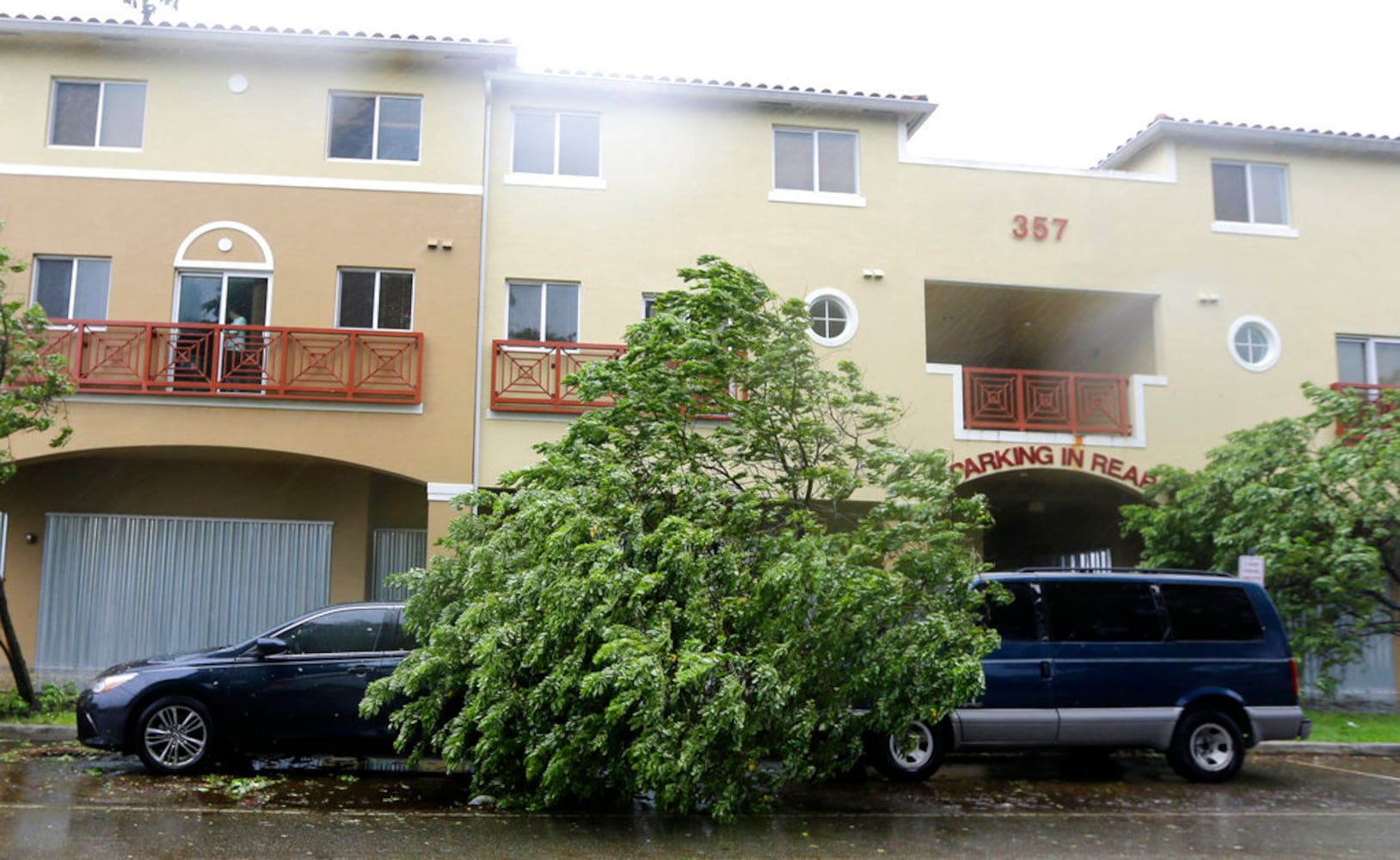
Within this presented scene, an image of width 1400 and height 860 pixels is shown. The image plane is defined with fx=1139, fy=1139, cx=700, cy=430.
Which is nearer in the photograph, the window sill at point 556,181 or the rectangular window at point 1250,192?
the window sill at point 556,181

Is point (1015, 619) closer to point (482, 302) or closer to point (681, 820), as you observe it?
point (681, 820)

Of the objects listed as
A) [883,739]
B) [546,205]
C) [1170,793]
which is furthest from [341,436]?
[1170,793]

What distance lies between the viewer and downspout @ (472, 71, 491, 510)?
1549 cm

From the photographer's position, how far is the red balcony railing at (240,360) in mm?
14797

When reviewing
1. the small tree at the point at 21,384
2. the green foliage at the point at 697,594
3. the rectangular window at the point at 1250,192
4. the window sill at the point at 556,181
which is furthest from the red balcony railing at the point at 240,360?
the rectangular window at the point at 1250,192

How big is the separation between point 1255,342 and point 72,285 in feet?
56.8

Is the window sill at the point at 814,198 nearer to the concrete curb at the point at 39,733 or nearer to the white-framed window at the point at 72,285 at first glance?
the white-framed window at the point at 72,285

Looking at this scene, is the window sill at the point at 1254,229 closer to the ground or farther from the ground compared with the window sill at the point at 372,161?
closer to the ground

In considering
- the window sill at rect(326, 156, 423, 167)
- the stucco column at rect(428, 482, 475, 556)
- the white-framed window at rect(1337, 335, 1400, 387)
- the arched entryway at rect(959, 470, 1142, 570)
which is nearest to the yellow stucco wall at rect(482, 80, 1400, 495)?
the white-framed window at rect(1337, 335, 1400, 387)

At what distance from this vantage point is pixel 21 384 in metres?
12.9

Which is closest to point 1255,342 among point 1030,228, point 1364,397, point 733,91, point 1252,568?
point 1364,397

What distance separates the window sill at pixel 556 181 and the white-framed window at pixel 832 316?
354 centimetres

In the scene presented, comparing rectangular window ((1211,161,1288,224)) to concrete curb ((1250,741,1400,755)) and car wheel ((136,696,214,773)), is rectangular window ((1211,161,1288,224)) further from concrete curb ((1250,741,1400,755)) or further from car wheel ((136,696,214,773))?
car wheel ((136,696,214,773))

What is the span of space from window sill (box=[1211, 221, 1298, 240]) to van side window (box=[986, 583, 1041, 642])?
9779 mm
